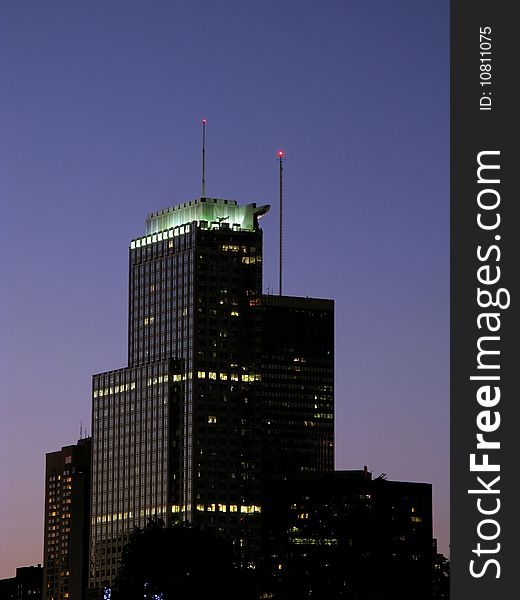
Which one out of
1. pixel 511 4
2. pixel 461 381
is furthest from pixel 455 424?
pixel 511 4

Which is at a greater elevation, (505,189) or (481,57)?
(481,57)

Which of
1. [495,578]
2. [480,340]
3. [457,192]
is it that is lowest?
[495,578]

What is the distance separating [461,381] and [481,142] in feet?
18.5

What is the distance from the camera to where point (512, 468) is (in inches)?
1564

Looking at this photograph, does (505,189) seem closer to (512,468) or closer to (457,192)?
(457,192)

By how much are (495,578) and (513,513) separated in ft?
5.04

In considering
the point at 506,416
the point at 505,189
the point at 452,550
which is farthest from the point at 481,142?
the point at 452,550

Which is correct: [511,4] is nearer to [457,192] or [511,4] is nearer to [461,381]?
[457,192]

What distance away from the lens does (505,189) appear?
40.4 m

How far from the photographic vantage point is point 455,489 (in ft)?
130

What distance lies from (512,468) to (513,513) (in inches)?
40.5

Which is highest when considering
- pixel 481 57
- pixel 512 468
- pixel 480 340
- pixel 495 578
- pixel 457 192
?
pixel 481 57

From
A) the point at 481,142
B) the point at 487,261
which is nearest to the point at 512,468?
the point at 487,261

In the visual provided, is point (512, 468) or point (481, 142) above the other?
point (481, 142)
